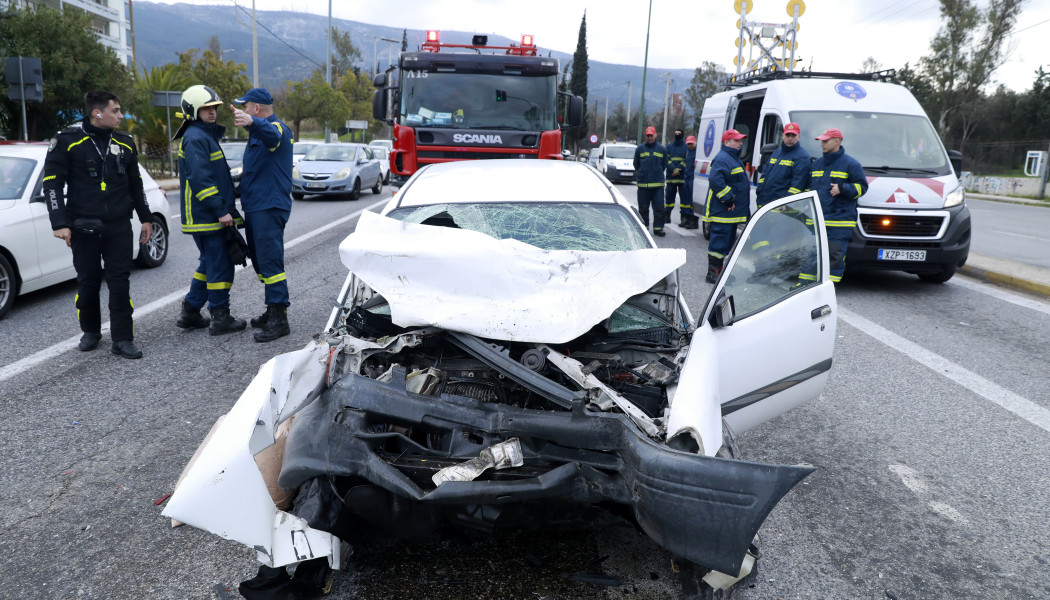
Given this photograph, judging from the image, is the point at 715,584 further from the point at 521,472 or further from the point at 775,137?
the point at 775,137

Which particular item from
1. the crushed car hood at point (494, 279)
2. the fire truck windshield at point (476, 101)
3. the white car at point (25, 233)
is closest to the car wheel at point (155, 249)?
the white car at point (25, 233)

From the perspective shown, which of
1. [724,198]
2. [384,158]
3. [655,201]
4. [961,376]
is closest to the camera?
[961,376]

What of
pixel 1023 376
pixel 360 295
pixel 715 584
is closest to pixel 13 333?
pixel 360 295

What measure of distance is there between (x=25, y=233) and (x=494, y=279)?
5.39 meters

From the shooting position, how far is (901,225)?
7812 millimetres

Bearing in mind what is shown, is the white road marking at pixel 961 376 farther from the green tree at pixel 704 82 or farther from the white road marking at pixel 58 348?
the green tree at pixel 704 82

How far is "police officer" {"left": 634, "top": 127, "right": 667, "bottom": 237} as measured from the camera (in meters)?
11.7

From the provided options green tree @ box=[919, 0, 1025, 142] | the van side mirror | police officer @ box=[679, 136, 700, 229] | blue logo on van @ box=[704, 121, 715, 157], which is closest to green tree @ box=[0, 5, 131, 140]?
police officer @ box=[679, 136, 700, 229]

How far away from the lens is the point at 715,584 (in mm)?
2418

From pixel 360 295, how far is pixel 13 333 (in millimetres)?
3988

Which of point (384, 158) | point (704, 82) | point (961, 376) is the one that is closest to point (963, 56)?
point (704, 82)

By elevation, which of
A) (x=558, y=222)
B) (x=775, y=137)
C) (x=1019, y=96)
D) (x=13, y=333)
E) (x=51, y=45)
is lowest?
(x=13, y=333)

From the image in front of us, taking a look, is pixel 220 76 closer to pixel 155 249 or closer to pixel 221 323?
pixel 155 249

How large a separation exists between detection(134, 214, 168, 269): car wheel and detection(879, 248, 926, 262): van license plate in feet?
27.3
